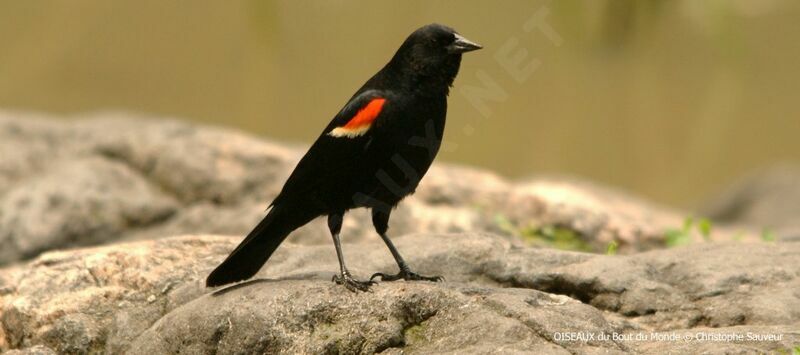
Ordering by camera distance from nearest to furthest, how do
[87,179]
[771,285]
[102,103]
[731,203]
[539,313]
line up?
[539,313] → [771,285] → [87,179] → [102,103] → [731,203]

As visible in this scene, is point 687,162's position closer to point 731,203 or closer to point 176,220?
point 731,203

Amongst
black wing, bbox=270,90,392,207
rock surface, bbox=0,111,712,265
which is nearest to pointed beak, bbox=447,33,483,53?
black wing, bbox=270,90,392,207

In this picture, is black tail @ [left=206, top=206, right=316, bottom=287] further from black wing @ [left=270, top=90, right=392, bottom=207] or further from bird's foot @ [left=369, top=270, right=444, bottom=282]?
bird's foot @ [left=369, top=270, right=444, bottom=282]

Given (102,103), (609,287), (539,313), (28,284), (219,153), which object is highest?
(102,103)

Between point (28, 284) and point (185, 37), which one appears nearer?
point (28, 284)

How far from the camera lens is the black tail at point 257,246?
13.1 ft

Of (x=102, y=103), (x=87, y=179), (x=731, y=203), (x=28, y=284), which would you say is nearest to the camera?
(x=28, y=284)

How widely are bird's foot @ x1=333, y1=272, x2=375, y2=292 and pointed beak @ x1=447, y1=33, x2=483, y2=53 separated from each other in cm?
106

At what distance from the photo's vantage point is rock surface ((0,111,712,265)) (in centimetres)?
636

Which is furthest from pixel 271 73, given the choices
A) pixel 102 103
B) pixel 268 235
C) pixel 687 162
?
pixel 268 235

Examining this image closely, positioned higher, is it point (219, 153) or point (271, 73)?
point (271, 73)

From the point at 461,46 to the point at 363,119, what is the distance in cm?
55

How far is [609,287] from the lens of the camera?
4.05 metres

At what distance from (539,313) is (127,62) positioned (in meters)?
7.00
